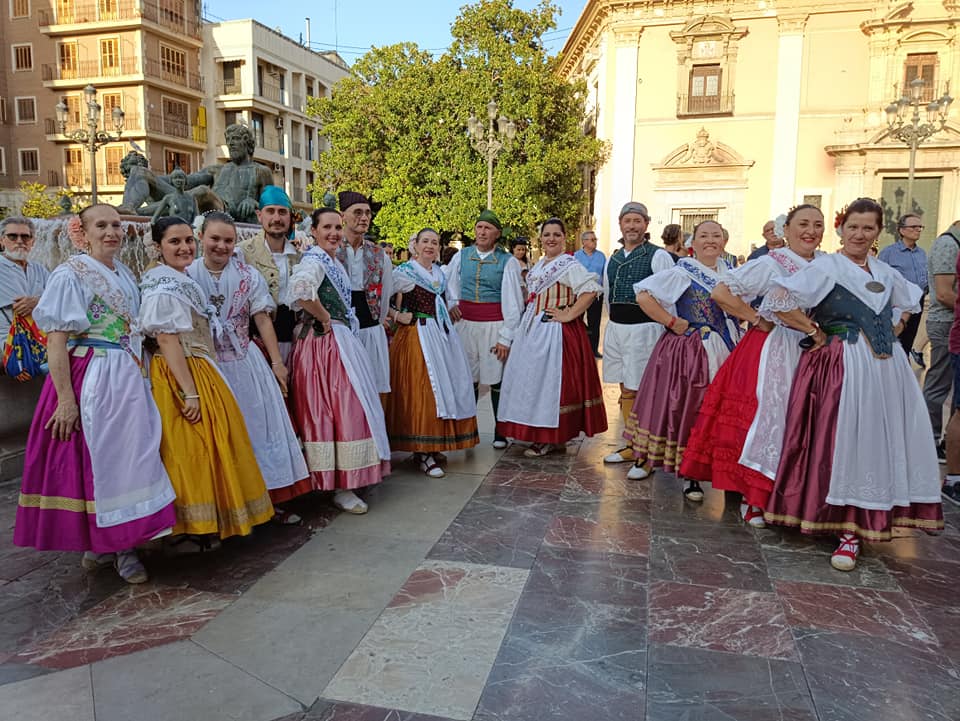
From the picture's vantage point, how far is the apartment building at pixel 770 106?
19.6m

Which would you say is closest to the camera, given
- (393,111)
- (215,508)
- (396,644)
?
(396,644)

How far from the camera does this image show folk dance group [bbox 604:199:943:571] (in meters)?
3.33

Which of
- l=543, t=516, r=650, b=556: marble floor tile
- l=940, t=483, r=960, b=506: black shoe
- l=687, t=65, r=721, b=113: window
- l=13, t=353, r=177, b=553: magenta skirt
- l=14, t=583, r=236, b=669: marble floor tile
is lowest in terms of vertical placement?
l=14, t=583, r=236, b=669: marble floor tile

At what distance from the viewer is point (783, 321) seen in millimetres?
3559

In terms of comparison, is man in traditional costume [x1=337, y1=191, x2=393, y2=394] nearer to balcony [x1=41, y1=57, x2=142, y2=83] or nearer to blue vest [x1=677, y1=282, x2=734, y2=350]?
blue vest [x1=677, y1=282, x2=734, y2=350]

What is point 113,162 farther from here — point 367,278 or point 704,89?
point 367,278

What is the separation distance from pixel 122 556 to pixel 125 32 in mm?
32700

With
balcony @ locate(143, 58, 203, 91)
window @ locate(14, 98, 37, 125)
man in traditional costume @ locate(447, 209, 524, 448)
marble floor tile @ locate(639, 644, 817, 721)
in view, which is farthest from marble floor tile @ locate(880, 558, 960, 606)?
window @ locate(14, 98, 37, 125)

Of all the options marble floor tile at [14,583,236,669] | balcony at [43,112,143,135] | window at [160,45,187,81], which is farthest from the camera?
window at [160,45,187,81]

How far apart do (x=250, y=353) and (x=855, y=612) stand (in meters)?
3.02

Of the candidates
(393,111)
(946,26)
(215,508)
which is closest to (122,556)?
(215,508)

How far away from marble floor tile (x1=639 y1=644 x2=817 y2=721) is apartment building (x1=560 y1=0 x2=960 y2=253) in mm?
20283

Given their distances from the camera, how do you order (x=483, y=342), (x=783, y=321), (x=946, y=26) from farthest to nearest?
(x=946, y=26), (x=483, y=342), (x=783, y=321)

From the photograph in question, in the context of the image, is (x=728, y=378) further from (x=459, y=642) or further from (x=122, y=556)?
(x=122, y=556)
